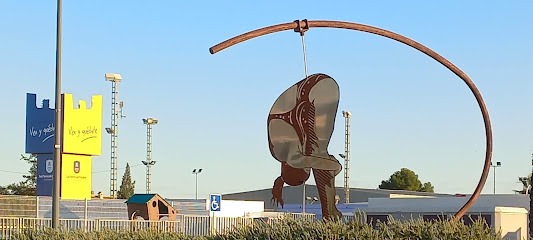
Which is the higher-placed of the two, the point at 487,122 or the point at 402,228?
the point at 487,122

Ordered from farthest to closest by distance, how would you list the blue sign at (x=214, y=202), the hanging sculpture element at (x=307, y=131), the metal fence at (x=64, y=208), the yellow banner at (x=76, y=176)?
the yellow banner at (x=76, y=176) → the metal fence at (x=64, y=208) → the blue sign at (x=214, y=202) → the hanging sculpture element at (x=307, y=131)

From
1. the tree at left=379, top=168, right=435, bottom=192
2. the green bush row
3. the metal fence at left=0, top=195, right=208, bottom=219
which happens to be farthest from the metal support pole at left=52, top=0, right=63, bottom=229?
the tree at left=379, top=168, right=435, bottom=192

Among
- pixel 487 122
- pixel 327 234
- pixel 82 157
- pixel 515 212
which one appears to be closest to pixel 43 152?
pixel 82 157

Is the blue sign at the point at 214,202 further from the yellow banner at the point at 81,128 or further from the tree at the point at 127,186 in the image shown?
the tree at the point at 127,186

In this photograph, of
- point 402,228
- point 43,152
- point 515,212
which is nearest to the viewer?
point 402,228

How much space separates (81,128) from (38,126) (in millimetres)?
2514

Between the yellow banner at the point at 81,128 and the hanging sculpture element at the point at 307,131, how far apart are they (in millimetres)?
39434

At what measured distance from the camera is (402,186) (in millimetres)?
98438

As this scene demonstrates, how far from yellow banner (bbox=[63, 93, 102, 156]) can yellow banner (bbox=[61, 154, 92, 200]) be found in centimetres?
51

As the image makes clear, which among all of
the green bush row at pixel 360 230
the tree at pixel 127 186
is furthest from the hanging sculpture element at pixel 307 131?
the tree at pixel 127 186

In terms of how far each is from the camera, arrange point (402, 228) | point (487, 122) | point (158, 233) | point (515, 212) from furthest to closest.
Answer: point (515, 212)
point (487, 122)
point (158, 233)
point (402, 228)

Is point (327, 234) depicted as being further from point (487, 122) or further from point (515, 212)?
point (515, 212)

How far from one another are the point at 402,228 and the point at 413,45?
8012mm

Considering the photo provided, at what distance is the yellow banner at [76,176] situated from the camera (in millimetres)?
57781
